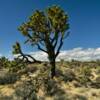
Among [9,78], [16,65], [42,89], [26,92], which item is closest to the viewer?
[26,92]

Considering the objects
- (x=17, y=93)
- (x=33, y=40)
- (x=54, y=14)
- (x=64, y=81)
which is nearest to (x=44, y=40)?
(x=33, y=40)

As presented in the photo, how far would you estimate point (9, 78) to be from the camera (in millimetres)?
28000

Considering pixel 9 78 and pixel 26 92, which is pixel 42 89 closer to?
pixel 26 92

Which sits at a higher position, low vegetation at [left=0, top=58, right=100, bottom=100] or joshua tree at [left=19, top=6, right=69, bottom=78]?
joshua tree at [left=19, top=6, right=69, bottom=78]

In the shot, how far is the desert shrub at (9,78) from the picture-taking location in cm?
2721

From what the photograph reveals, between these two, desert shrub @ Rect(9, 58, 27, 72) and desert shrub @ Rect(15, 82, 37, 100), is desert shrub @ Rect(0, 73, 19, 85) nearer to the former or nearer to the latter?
desert shrub @ Rect(9, 58, 27, 72)

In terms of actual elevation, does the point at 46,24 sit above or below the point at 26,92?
above

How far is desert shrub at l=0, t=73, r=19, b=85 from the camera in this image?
27212mm

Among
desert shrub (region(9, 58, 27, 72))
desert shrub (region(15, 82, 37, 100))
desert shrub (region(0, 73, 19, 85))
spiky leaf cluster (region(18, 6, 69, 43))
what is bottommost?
desert shrub (region(15, 82, 37, 100))

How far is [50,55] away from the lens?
2853 cm

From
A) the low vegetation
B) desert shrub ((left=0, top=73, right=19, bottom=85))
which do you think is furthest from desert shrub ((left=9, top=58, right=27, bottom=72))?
desert shrub ((left=0, top=73, right=19, bottom=85))

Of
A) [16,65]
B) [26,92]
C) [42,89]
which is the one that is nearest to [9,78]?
[16,65]

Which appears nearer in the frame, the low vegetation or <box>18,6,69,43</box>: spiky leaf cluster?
the low vegetation

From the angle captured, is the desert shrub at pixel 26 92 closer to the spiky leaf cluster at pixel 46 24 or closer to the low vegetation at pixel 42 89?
the low vegetation at pixel 42 89
